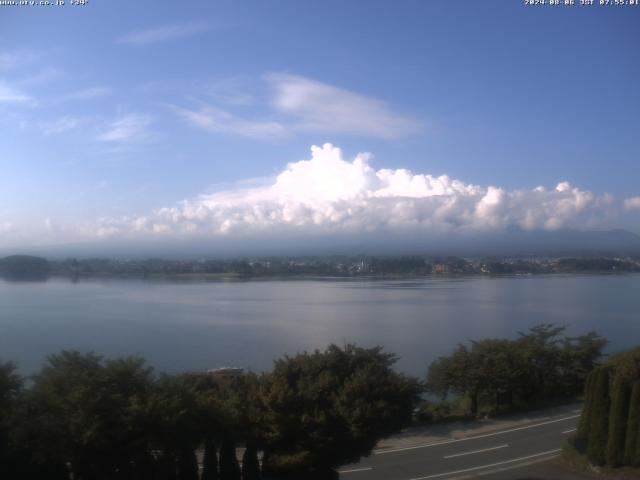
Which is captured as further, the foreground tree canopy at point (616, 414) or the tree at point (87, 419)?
the foreground tree canopy at point (616, 414)

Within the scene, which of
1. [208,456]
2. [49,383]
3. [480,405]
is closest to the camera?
[49,383]

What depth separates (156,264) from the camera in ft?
178

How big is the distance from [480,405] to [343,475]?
6.19 meters

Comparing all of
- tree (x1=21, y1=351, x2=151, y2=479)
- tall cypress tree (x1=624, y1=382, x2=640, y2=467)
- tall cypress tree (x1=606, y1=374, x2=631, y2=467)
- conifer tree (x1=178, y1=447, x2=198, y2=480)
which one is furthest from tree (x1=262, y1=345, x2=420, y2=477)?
tall cypress tree (x1=624, y1=382, x2=640, y2=467)

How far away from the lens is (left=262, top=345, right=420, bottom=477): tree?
6.29 metres

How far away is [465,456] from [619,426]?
2.32m

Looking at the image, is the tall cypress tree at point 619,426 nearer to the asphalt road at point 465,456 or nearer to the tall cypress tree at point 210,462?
the asphalt road at point 465,456

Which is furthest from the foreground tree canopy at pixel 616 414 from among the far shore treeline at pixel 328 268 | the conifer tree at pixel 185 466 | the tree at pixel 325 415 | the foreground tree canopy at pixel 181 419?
the far shore treeline at pixel 328 268

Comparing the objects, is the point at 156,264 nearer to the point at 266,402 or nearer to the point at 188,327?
the point at 188,327

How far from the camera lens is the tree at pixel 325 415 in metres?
6.29

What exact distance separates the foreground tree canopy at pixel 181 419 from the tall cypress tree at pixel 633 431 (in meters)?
2.62

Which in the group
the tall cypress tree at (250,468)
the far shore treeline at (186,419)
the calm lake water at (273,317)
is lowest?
the calm lake water at (273,317)

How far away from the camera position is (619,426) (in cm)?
690

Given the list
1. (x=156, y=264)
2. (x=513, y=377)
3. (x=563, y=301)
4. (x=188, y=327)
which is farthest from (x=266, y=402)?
(x=156, y=264)
